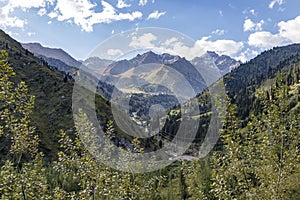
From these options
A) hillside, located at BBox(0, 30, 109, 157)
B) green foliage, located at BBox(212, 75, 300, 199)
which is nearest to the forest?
green foliage, located at BBox(212, 75, 300, 199)

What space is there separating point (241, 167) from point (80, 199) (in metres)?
7.99

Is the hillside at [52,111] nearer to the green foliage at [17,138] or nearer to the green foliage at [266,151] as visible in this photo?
the green foliage at [17,138]

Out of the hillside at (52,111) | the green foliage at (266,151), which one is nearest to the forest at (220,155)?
the green foliage at (266,151)

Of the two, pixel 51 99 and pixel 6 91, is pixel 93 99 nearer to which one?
pixel 51 99

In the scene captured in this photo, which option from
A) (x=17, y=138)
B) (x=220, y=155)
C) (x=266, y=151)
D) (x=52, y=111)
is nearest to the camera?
(x=17, y=138)

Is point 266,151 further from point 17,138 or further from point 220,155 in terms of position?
point 17,138

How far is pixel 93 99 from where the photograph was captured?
19212 centimetres

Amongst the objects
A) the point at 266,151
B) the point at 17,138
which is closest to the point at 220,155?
the point at 266,151

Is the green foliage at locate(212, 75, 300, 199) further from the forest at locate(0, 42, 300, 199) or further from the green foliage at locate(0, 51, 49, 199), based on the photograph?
the green foliage at locate(0, 51, 49, 199)

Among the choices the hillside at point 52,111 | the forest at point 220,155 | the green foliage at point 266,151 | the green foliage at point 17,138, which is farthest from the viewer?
the hillside at point 52,111

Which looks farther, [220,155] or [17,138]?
[220,155]

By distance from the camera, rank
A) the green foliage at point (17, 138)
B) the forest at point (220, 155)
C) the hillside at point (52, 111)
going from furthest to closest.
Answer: the hillside at point (52, 111) → the forest at point (220, 155) → the green foliage at point (17, 138)

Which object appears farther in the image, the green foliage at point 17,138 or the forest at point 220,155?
the forest at point 220,155

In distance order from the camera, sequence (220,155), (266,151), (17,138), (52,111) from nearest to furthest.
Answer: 1. (17,138)
2. (266,151)
3. (220,155)
4. (52,111)
